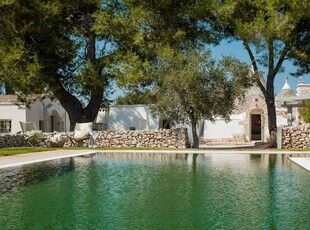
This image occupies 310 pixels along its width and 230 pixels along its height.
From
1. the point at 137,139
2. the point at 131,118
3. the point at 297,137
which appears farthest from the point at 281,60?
the point at 131,118

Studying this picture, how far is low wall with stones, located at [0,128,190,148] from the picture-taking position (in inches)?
947

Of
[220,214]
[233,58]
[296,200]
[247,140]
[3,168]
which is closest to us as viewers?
[220,214]

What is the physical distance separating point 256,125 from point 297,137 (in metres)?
14.2

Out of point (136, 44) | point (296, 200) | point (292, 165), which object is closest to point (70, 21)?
point (136, 44)

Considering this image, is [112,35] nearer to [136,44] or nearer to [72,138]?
[136,44]

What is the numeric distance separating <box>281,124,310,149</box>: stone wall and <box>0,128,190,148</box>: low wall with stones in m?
5.06

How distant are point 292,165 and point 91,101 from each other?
16789mm

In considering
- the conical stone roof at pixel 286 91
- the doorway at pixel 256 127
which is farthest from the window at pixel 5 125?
the conical stone roof at pixel 286 91

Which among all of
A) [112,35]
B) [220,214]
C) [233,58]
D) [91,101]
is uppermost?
[112,35]

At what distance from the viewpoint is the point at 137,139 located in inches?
982

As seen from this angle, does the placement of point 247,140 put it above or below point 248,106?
below

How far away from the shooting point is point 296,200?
25.3 ft

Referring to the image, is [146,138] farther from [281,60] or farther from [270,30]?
[281,60]

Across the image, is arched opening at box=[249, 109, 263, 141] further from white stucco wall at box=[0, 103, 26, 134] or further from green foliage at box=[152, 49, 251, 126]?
white stucco wall at box=[0, 103, 26, 134]
